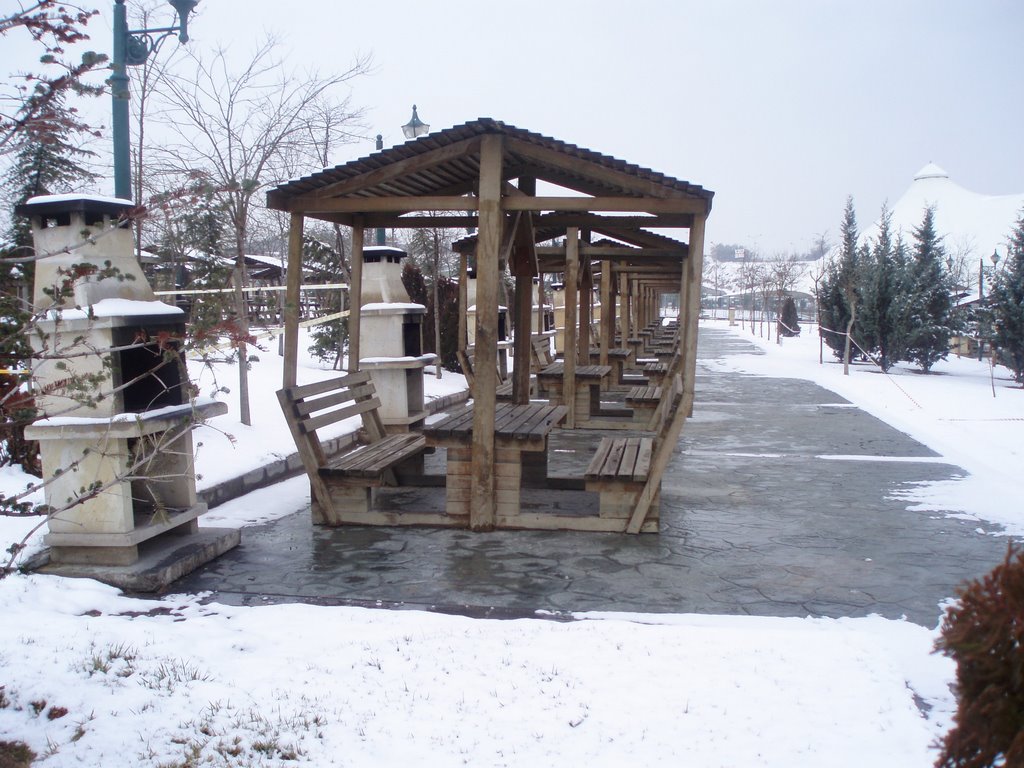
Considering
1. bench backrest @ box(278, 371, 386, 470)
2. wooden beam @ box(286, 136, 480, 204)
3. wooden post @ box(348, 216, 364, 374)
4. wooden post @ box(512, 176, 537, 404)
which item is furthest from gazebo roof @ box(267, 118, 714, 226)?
wooden post @ box(512, 176, 537, 404)

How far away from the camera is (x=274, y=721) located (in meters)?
3.19

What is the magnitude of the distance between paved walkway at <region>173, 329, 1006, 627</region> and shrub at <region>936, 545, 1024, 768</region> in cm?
255

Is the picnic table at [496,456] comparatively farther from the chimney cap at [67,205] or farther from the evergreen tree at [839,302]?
the evergreen tree at [839,302]

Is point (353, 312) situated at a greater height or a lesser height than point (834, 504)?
greater

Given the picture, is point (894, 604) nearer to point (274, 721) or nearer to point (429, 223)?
point (274, 721)

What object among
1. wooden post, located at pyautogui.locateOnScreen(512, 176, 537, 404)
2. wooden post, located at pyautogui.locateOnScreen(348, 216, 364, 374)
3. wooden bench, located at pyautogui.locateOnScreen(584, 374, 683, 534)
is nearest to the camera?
wooden bench, located at pyautogui.locateOnScreen(584, 374, 683, 534)

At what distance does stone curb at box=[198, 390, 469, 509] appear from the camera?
693 cm

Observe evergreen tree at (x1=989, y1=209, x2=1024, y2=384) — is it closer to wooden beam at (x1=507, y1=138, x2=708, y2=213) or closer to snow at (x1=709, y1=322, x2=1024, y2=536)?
snow at (x1=709, y1=322, x2=1024, y2=536)

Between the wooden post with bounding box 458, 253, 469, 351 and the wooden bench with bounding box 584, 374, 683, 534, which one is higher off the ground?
the wooden post with bounding box 458, 253, 469, 351

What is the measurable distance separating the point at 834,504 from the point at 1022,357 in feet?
49.9

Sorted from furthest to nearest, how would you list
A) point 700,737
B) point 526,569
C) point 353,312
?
point 353,312, point 526,569, point 700,737

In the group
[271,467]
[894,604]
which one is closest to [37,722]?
[894,604]

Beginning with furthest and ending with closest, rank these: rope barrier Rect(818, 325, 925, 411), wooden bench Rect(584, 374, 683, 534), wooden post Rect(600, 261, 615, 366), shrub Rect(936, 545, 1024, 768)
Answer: rope barrier Rect(818, 325, 925, 411) < wooden post Rect(600, 261, 615, 366) < wooden bench Rect(584, 374, 683, 534) < shrub Rect(936, 545, 1024, 768)

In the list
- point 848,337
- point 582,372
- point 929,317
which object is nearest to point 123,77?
point 582,372
